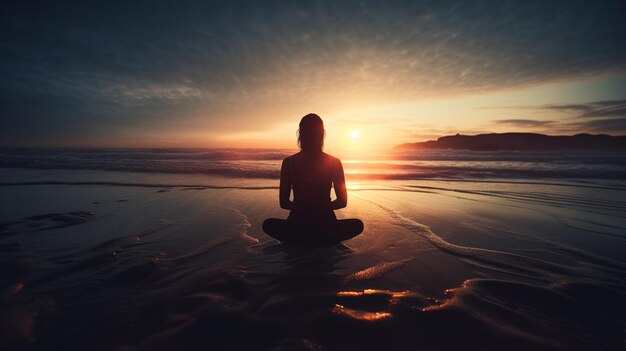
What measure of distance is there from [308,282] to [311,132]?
6.38 feet

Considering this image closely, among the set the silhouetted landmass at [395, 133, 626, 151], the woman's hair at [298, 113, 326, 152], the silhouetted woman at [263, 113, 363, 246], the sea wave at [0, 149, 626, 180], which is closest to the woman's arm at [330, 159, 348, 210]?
the silhouetted woman at [263, 113, 363, 246]

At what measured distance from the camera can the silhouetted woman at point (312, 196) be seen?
3.81 metres

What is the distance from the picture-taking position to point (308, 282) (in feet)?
10.4

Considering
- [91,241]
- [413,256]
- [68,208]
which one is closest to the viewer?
[413,256]

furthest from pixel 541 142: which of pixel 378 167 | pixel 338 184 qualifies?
pixel 338 184

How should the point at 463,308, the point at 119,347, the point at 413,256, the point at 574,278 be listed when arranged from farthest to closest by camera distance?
the point at 413,256 → the point at 574,278 → the point at 463,308 → the point at 119,347

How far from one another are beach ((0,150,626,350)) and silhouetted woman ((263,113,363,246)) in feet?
1.08

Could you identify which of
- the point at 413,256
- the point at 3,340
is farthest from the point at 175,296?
the point at 413,256

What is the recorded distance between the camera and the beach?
2193mm

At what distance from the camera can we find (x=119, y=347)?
2.03 meters

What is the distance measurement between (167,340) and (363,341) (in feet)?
5.09

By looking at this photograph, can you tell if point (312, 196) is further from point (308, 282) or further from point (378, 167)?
point (378, 167)

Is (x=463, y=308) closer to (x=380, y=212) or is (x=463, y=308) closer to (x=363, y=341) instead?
(x=363, y=341)

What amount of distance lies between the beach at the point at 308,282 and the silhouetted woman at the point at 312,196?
0.33 m
